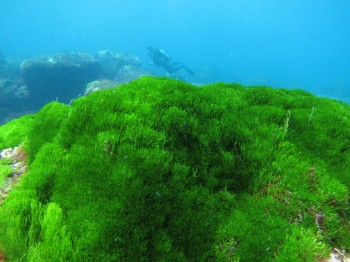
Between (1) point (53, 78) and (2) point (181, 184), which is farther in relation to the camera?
(1) point (53, 78)

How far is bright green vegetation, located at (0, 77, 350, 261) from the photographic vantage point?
9.50 feet

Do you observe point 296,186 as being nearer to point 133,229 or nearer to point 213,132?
point 213,132

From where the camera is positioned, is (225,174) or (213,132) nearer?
(225,174)

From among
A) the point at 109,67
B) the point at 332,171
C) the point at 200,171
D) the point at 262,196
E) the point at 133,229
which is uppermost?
the point at 109,67

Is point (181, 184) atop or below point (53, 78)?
below

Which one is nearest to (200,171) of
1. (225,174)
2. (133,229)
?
(225,174)

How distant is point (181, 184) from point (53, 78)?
35.1 meters

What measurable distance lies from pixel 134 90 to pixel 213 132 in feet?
6.29

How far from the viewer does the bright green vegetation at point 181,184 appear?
114 inches

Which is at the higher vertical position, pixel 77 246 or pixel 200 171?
pixel 200 171

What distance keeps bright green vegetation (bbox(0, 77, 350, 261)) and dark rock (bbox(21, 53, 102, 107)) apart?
31.9 meters

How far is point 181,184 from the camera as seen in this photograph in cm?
352

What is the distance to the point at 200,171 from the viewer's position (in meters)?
3.91

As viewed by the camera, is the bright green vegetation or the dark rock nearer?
the bright green vegetation
